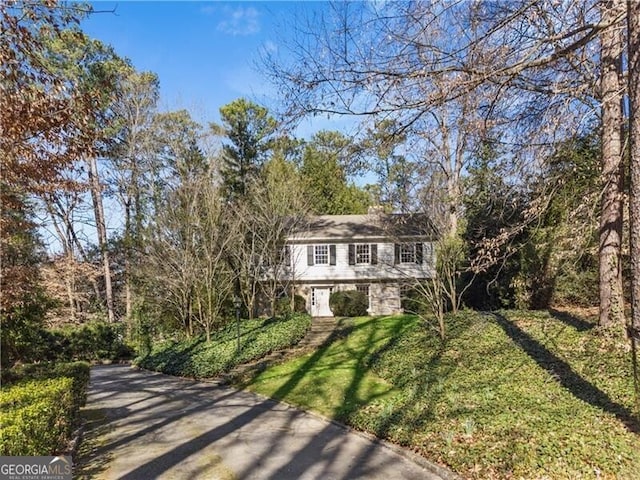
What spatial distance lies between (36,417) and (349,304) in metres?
18.4

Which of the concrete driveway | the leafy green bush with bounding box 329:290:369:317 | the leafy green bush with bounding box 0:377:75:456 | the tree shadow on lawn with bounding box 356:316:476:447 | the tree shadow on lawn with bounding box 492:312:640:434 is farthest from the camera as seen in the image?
the leafy green bush with bounding box 329:290:369:317

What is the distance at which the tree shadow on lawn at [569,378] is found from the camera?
5957mm

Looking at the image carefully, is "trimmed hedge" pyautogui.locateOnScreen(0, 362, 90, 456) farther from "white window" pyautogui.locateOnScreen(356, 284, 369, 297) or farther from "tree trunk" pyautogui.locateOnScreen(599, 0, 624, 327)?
"white window" pyautogui.locateOnScreen(356, 284, 369, 297)

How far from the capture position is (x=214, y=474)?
538cm

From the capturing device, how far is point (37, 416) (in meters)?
4.93

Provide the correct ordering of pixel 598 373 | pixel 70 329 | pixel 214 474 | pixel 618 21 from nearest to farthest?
pixel 618 21
pixel 214 474
pixel 598 373
pixel 70 329

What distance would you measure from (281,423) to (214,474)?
8.60 feet

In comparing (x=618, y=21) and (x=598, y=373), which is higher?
(x=618, y=21)

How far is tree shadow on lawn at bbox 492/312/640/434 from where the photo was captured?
596 centimetres

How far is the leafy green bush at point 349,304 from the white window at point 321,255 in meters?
2.50

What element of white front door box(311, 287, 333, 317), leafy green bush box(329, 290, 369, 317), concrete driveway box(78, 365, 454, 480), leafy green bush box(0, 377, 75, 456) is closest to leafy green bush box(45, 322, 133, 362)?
white front door box(311, 287, 333, 317)

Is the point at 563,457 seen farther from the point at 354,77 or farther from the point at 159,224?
the point at 159,224

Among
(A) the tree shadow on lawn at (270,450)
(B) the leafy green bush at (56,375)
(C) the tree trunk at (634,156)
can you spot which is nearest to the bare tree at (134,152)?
(B) the leafy green bush at (56,375)

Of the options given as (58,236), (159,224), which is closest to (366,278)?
(159,224)
